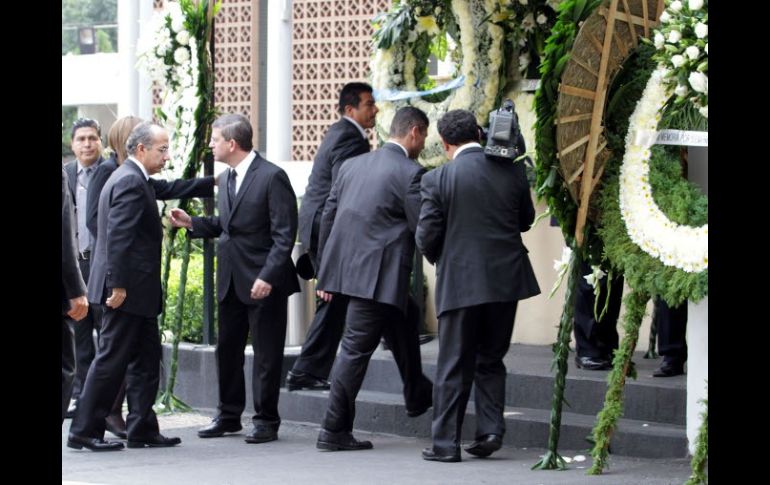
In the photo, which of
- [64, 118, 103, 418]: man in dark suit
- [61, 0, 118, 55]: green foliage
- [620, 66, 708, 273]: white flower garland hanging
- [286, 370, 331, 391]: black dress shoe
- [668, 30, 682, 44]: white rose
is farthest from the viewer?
[61, 0, 118, 55]: green foliage

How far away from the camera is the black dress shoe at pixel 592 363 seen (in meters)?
9.66

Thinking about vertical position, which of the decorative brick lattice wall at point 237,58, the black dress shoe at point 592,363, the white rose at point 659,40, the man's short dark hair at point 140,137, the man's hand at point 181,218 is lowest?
the black dress shoe at point 592,363

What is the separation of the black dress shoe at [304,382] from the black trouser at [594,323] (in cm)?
180

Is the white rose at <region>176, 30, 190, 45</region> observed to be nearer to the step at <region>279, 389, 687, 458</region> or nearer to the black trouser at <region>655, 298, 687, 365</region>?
the step at <region>279, 389, 687, 458</region>

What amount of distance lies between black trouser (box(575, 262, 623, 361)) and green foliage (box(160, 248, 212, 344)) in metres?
3.03

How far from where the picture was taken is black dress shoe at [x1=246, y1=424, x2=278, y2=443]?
30.8 ft

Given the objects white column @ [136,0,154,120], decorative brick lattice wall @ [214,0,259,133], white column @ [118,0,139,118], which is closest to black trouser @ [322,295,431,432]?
white column @ [136,0,154,120]

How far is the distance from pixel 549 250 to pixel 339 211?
9.04ft

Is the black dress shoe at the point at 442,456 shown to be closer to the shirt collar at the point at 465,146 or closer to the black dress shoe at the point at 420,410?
the black dress shoe at the point at 420,410

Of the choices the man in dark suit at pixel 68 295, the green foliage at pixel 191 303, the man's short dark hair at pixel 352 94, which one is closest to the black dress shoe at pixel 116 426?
the green foliage at pixel 191 303

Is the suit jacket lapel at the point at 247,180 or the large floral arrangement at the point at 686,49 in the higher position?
the large floral arrangement at the point at 686,49

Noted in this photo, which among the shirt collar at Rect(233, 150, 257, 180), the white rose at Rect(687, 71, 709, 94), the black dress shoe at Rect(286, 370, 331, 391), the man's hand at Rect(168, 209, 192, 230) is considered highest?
the white rose at Rect(687, 71, 709, 94)

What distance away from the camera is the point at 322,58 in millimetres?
16422
